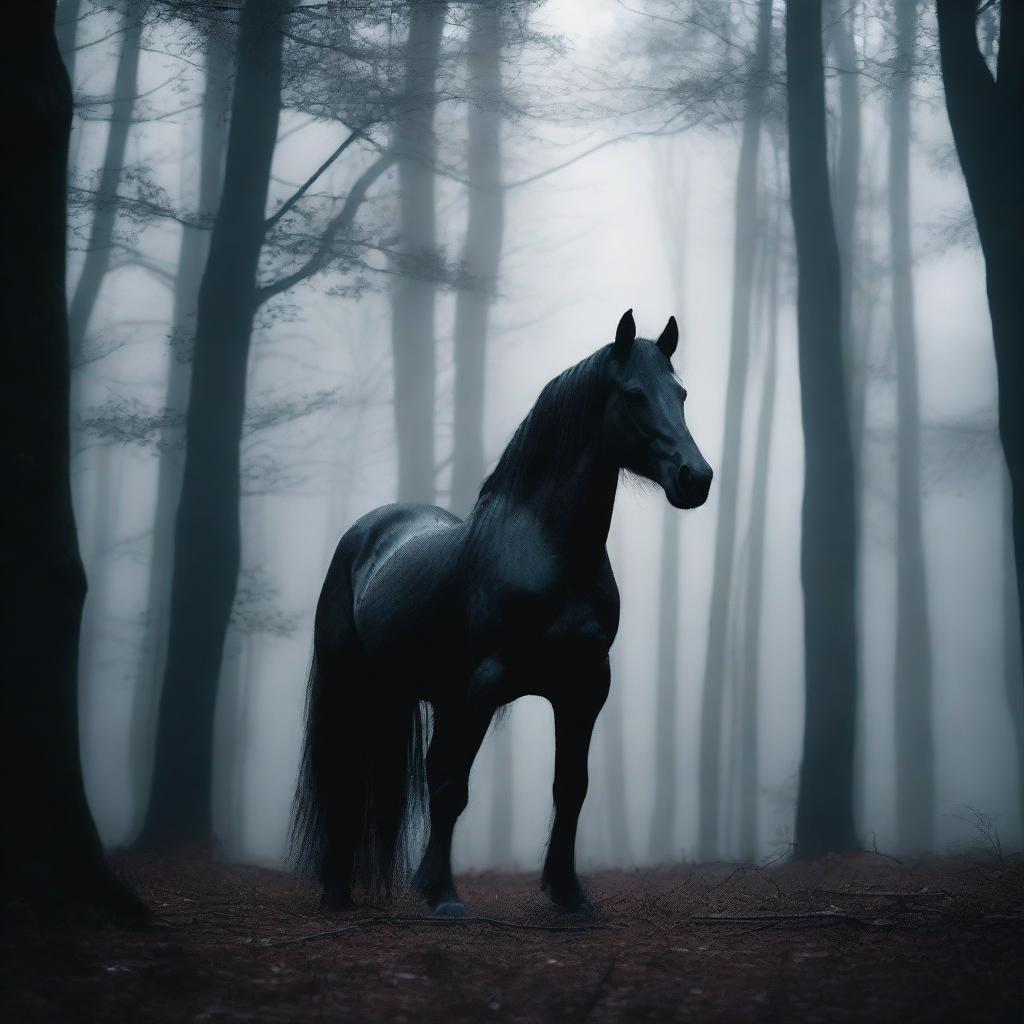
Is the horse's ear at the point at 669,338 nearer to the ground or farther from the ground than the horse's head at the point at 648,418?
farther from the ground

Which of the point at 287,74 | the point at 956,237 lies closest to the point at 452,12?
the point at 287,74

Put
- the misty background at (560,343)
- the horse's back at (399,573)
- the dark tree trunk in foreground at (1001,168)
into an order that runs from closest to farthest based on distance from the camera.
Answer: the horse's back at (399,573), the dark tree trunk in foreground at (1001,168), the misty background at (560,343)

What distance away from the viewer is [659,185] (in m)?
8.72

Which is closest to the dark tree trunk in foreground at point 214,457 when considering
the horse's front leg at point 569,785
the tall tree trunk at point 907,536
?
the horse's front leg at point 569,785

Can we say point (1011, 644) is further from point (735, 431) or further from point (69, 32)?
point (69, 32)

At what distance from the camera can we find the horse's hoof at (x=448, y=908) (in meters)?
3.66

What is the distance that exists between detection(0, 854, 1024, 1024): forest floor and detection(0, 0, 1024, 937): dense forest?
12.0 ft

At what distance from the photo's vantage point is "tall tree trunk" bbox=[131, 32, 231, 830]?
796 cm

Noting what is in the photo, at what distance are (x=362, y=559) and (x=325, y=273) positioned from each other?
440cm

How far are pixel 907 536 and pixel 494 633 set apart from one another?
558cm

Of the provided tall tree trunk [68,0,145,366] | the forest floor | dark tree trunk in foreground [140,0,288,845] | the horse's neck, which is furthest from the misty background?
the horse's neck

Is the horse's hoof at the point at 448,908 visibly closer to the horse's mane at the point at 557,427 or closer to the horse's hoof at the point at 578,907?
the horse's hoof at the point at 578,907

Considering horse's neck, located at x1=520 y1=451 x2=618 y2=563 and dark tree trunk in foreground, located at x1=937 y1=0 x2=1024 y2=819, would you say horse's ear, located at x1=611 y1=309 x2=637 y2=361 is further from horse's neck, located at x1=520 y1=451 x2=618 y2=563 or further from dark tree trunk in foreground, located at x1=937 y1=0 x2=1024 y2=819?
dark tree trunk in foreground, located at x1=937 y1=0 x2=1024 y2=819

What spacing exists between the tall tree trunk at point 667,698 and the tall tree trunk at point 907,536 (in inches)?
68.8
